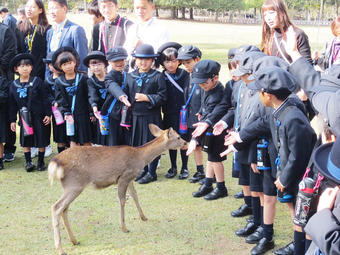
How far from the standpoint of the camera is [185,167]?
Answer: 22.1 ft

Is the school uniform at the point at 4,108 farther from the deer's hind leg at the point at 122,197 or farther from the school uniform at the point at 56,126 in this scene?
the deer's hind leg at the point at 122,197

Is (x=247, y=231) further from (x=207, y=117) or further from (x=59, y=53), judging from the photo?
(x=59, y=53)

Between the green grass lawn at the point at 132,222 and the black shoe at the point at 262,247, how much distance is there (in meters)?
0.14

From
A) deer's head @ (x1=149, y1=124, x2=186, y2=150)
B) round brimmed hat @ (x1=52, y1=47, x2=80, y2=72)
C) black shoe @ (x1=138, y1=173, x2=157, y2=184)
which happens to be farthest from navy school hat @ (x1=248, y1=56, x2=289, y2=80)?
round brimmed hat @ (x1=52, y1=47, x2=80, y2=72)

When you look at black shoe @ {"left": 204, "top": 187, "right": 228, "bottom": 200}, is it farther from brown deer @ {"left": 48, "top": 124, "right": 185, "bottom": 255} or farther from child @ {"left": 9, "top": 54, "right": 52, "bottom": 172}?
child @ {"left": 9, "top": 54, "right": 52, "bottom": 172}

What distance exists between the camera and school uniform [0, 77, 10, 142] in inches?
276

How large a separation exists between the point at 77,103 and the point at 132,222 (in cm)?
241

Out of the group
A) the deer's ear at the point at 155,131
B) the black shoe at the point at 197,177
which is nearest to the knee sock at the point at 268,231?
the deer's ear at the point at 155,131

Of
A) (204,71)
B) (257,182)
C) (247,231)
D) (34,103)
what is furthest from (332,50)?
(34,103)

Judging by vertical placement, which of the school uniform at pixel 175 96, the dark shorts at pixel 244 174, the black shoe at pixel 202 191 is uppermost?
the school uniform at pixel 175 96

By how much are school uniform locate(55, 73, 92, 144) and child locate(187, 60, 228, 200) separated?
6.56ft

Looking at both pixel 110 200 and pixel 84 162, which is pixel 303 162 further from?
pixel 110 200

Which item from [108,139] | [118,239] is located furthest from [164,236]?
[108,139]

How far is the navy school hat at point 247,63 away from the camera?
451cm
